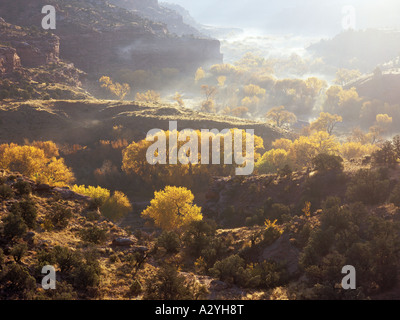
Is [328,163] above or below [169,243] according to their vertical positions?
above

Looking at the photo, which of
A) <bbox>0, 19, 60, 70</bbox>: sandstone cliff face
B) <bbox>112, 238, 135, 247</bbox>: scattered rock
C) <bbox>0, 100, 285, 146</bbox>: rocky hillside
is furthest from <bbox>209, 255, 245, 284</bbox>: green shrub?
<bbox>0, 19, 60, 70</bbox>: sandstone cliff face

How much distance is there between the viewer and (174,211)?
147ft

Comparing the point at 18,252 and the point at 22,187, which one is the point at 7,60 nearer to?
the point at 22,187

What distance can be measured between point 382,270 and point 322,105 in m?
164

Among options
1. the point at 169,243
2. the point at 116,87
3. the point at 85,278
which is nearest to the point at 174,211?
the point at 169,243

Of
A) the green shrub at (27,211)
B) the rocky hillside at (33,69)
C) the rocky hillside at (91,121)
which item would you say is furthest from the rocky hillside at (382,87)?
the green shrub at (27,211)

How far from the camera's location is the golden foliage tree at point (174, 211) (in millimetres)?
43969

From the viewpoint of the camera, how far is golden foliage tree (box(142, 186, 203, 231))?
1731 inches

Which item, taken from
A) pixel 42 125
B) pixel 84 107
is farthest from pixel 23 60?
pixel 42 125

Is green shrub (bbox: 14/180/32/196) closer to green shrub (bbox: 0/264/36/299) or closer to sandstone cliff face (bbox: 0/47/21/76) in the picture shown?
green shrub (bbox: 0/264/36/299)

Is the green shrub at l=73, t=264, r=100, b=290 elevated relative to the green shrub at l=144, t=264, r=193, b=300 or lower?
elevated

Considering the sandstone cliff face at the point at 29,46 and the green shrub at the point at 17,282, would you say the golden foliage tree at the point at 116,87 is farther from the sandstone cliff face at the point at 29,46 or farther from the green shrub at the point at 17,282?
the green shrub at the point at 17,282

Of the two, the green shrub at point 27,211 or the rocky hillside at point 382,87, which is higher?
the rocky hillside at point 382,87
